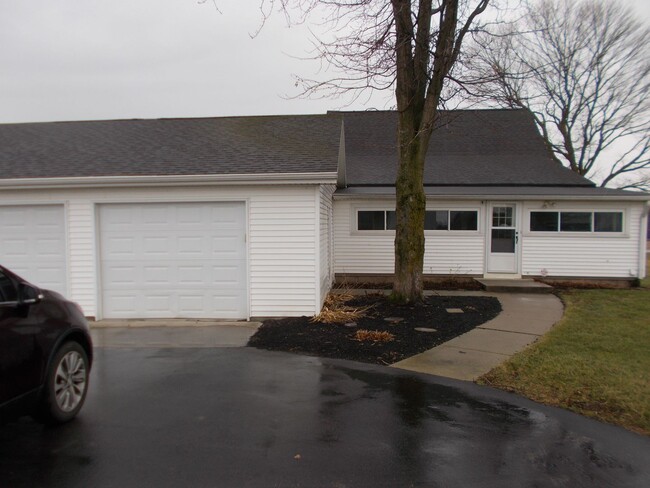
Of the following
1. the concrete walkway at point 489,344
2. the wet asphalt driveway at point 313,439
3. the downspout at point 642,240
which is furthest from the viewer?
the downspout at point 642,240

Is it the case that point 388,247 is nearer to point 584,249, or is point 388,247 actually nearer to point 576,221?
point 576,221

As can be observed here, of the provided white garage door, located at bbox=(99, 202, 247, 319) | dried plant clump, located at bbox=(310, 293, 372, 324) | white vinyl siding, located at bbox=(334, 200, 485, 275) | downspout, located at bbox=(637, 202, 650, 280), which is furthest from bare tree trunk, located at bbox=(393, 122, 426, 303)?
downspout, located at bbox=(637, 202, 650, 280)

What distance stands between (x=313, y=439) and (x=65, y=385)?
2325 millimetres

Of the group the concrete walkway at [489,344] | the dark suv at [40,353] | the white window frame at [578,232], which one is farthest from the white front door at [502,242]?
the dark suv at [40,353]

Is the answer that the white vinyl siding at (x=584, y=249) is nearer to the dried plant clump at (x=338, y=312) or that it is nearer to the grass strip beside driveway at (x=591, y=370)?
the grass strip beside driveway at (x=591, y=370)

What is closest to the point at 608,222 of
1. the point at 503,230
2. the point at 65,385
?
the point at 503,230

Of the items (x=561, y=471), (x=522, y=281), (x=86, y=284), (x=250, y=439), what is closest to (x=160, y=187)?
(x=86, y=284)

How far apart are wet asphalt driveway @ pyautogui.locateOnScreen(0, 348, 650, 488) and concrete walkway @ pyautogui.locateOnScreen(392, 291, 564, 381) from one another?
0.46 metres

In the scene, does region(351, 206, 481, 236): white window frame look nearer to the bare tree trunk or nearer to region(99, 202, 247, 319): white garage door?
the bare tree trunk

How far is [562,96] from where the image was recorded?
28438 millimetres

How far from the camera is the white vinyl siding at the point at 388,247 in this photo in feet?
45.4

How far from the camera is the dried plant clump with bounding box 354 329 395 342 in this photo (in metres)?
7.33

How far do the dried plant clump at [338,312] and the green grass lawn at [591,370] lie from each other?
3269mm

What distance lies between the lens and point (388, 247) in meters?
13.8
